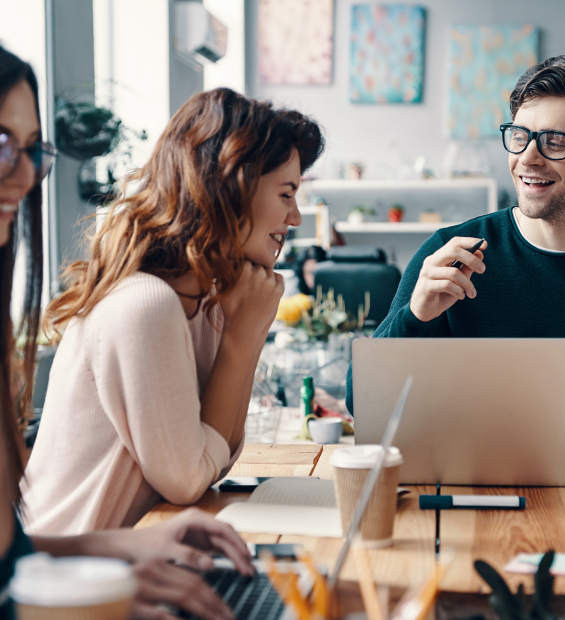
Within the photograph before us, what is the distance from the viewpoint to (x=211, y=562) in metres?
0.70

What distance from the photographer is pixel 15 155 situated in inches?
27.3

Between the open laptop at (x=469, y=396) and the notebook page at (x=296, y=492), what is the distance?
3.9 inches

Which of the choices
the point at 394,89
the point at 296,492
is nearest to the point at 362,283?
the point at 296,492

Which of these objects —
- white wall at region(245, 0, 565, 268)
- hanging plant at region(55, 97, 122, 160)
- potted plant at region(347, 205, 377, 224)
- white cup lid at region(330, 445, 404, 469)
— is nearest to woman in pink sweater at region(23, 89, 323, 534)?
white cup lid at region(330, 445, 404, 469)

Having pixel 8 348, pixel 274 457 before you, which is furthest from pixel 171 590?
pixel 274 457

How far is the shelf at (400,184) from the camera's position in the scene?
19.9 ft

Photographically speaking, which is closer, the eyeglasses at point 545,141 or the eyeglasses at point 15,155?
the eyeglasses at point 15,155

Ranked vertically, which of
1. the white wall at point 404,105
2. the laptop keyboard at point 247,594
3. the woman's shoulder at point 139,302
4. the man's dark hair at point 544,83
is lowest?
the laptop keyboard at point 247,594

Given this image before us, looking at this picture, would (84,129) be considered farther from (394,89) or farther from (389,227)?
(394,89)

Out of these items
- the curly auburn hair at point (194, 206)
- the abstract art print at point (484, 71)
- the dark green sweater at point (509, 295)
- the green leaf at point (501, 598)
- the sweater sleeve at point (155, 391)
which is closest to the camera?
the green leaf at point (501, 598)

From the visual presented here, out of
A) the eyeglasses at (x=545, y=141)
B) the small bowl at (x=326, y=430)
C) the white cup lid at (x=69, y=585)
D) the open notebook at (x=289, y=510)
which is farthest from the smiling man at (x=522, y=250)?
the white cup lid at (x=69, y=585)

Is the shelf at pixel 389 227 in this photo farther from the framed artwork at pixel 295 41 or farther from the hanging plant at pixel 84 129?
the hanging plant at pixel 84 129

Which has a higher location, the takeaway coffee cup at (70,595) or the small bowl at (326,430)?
the takeaway coffee cup at (70,595)

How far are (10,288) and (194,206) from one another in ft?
1.38
